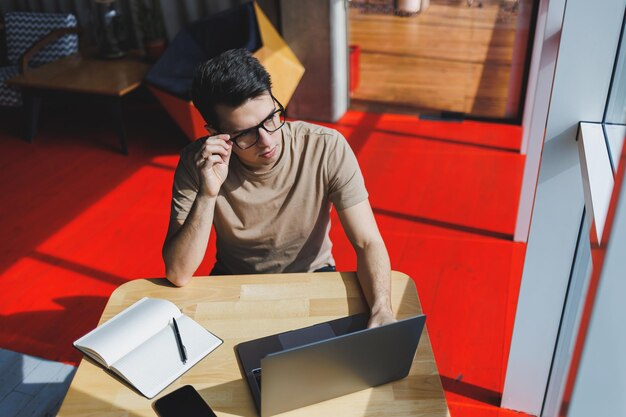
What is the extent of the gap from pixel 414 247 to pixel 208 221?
169cm

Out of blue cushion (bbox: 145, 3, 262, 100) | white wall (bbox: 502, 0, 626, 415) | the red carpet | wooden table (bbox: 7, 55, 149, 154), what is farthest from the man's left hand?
wooden table (bbox: 7, 55, 149, 154)

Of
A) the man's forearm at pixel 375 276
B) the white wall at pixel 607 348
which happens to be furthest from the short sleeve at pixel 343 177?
the white wall at pixel 607 348

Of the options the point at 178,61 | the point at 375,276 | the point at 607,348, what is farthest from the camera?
the point at 178,61

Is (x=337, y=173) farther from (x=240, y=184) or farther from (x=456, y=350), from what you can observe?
(x=456, y=350)

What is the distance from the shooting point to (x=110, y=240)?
346 centimetres

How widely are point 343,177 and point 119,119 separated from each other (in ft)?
9.74

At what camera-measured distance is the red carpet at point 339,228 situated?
107 inches

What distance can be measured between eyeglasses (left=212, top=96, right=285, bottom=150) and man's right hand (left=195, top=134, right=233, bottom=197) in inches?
1.1

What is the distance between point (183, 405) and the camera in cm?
135

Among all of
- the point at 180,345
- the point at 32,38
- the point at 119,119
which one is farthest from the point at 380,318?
the point at 32,38

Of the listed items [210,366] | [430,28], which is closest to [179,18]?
[430,28]

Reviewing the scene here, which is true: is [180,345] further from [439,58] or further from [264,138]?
[439,58]

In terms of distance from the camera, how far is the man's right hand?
1.71 metres

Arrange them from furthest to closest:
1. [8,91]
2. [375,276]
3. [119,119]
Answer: [8,91] < [119,119] < [375,276]
